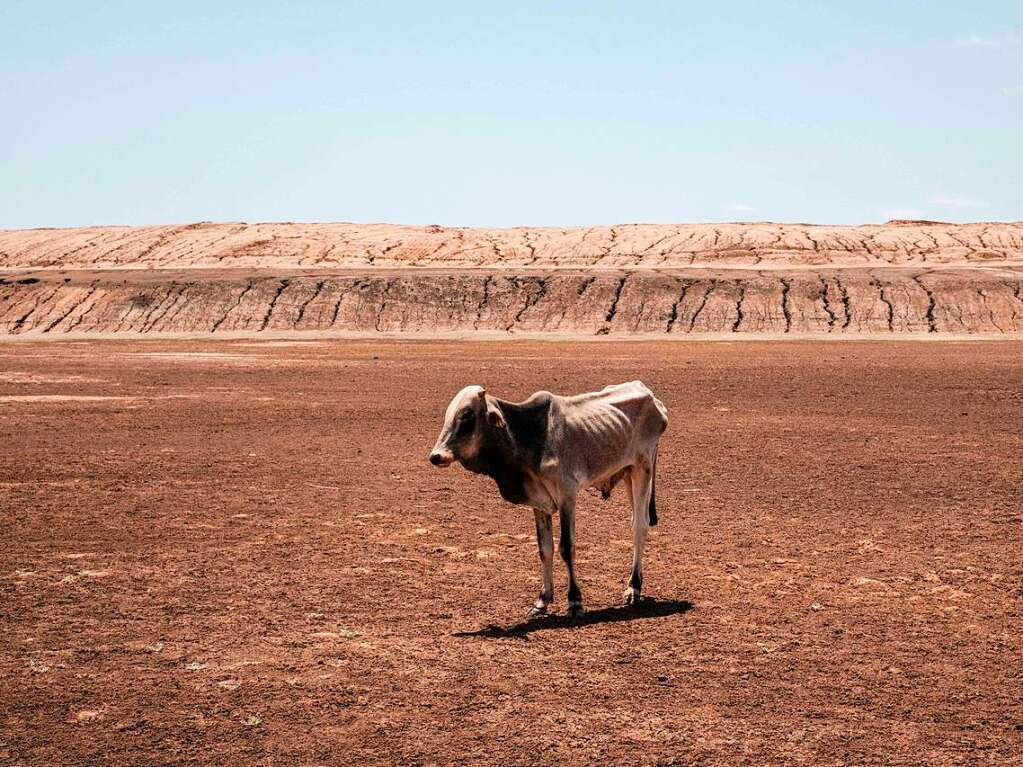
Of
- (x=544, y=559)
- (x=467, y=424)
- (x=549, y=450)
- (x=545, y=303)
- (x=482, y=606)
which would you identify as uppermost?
(x=467, y=424)

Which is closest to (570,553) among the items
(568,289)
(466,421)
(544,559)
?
(544,559)

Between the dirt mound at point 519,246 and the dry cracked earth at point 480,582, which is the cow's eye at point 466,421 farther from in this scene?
the dirt mound at point 519,246

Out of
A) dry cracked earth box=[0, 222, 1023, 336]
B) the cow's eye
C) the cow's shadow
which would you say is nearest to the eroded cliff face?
dry cracked earth box=[0, 222, 1023, 336]

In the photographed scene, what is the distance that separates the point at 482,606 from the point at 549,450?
65.8 inches

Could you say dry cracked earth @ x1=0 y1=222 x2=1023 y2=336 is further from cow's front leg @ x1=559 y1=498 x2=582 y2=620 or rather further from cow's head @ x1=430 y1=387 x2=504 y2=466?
cow's head @ x1=430 y1=387 x2=504 y2=466

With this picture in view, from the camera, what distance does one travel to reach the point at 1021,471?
17.7 meters

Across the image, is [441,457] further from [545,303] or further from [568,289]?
[568,289]

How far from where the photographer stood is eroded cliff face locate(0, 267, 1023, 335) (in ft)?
226

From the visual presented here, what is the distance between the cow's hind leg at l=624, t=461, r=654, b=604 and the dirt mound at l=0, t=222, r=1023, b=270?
77.0m

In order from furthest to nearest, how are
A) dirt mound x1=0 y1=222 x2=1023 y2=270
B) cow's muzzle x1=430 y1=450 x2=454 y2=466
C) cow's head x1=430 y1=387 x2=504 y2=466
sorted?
dirt mound x1=0 y1=222 x2=1023 y2=270
cow's head x1=430 y1=387 x2=504 y2=466
cow's muzzle x1=430 y1=450 x2=454 y2=466

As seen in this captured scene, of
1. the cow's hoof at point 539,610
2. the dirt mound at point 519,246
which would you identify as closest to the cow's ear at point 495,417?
the cow's hoof at point 539,610

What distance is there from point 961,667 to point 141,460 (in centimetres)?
1433

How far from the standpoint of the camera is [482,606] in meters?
10.2

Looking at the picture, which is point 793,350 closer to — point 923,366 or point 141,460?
point 923,366
